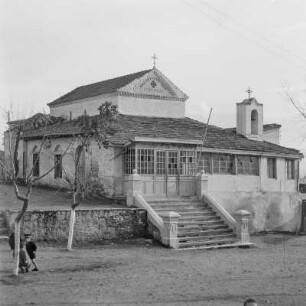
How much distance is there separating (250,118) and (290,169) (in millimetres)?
3628

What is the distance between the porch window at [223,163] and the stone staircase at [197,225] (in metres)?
3.12

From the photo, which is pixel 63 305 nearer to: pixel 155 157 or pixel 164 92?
pixel 155 157

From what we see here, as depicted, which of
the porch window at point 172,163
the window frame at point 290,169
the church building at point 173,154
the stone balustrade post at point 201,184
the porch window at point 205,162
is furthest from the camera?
the window frame at point 290,169

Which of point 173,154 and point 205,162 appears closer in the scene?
point 173,154

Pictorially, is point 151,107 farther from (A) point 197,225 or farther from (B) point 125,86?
(A) point 197,225

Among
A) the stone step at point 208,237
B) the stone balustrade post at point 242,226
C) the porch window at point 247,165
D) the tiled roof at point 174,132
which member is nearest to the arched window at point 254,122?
the tiled roof at point 174,132

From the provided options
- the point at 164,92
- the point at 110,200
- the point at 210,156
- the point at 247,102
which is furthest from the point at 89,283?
the point at 247,102

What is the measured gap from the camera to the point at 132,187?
22.7 m

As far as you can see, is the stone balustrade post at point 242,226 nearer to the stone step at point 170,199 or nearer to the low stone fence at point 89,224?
the stone step at point 170,199

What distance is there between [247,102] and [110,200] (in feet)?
37.9

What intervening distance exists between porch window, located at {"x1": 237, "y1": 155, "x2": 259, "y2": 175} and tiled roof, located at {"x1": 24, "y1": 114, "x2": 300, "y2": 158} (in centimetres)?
58

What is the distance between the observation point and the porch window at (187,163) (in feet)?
83.0

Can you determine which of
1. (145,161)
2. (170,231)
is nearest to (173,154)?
(145,161)

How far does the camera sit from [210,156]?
27.0 meters
